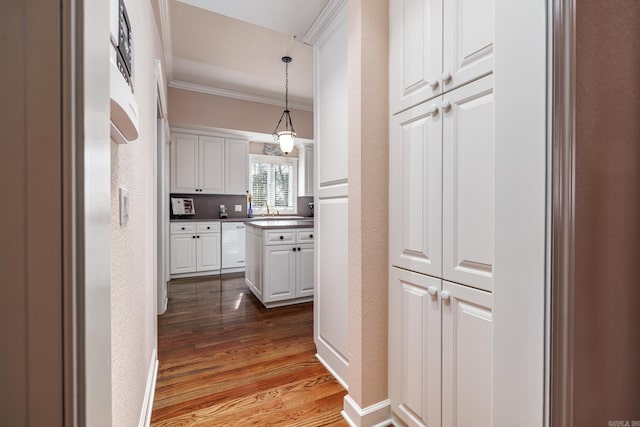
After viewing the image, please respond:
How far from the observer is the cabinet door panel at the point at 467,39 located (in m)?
0.97

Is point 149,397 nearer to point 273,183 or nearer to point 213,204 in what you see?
point 213,204

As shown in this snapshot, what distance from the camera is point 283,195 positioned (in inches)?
229

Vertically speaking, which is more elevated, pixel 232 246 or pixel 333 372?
pixel 232 246

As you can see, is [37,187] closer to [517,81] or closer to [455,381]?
[517,81]

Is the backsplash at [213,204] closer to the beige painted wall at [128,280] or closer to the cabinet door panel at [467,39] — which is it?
the beige painted wall at [128,280]

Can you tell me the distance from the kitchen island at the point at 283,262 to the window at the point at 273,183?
2.30 meters

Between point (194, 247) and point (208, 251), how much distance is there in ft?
0.73

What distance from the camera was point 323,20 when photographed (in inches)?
73.7

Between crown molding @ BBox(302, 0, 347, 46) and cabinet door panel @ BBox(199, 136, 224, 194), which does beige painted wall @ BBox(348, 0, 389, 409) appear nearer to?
crown molding @ BBox(302, 0, 347, 46)

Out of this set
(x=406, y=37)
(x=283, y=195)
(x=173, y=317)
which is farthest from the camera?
(x=283, y=195)

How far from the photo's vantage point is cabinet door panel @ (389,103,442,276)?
46.6 inches

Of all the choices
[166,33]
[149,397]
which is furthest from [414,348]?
[166,33]

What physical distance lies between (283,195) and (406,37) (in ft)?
15.3

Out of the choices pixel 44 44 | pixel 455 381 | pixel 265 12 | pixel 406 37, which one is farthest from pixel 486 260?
pixel 265 12
